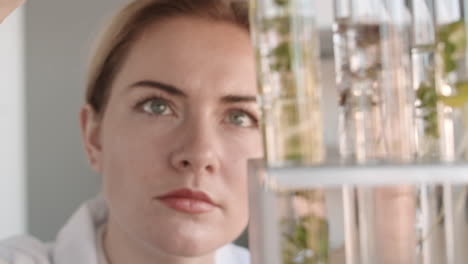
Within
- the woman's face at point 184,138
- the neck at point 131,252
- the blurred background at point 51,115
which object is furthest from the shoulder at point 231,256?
the blurred background at point 51,115

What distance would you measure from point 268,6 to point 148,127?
13.8 inches

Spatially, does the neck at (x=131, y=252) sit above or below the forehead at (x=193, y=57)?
below

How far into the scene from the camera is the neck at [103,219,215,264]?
739 mm

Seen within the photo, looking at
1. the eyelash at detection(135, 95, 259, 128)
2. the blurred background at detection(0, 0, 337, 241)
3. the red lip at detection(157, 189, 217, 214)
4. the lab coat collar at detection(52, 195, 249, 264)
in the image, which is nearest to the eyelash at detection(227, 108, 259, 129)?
the eyelash at detection(135, 95, 259, 128)

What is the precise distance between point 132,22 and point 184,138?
0.23 metres

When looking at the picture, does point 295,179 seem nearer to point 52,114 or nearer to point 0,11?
point 0,11

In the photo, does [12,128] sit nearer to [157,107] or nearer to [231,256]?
[231,256]

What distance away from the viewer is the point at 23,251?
766 millimetres

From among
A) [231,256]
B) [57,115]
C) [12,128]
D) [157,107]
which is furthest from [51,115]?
[157,107]

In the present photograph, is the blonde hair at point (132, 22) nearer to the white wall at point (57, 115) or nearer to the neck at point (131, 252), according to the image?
the neck at point (131, 252)

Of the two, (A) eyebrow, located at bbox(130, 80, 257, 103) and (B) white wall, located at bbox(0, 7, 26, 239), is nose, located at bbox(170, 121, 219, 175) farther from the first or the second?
(B) white wall, located at bbox(0, 7, 26, 239)

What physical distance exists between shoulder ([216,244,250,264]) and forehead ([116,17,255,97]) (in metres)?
0.35

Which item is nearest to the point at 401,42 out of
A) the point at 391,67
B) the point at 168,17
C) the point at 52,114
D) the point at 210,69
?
the point at 391,67

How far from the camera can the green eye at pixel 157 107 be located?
0.69m
